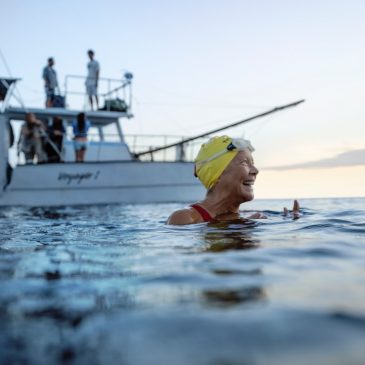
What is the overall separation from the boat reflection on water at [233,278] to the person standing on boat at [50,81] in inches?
475

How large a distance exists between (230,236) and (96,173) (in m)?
10.7

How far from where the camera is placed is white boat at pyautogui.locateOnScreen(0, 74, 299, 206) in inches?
515

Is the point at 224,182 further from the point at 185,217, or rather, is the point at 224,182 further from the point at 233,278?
the point at 233,278

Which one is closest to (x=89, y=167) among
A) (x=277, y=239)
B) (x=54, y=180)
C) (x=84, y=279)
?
(x=54, y=180)

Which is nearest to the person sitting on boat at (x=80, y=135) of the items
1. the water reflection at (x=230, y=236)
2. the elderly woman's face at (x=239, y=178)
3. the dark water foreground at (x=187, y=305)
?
the elderly woman's face at (x=239, y=178)

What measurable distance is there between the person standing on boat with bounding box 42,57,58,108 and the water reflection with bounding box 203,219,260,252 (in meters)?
11.5

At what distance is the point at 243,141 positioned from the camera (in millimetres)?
4387

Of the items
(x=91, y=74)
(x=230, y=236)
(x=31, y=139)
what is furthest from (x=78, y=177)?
(x=230, y=236)

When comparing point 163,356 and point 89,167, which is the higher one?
point 89,167

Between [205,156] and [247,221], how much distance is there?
743 millimetres

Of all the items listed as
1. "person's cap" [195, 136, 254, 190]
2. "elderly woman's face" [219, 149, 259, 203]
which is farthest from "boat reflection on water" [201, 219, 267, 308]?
"person's cap" [195, 136, 254, 190]

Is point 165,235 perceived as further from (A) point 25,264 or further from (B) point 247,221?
(A) point 25,264

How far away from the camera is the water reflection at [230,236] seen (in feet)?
9.03

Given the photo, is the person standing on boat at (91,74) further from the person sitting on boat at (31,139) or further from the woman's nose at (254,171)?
the woman's nose at (254,171)
